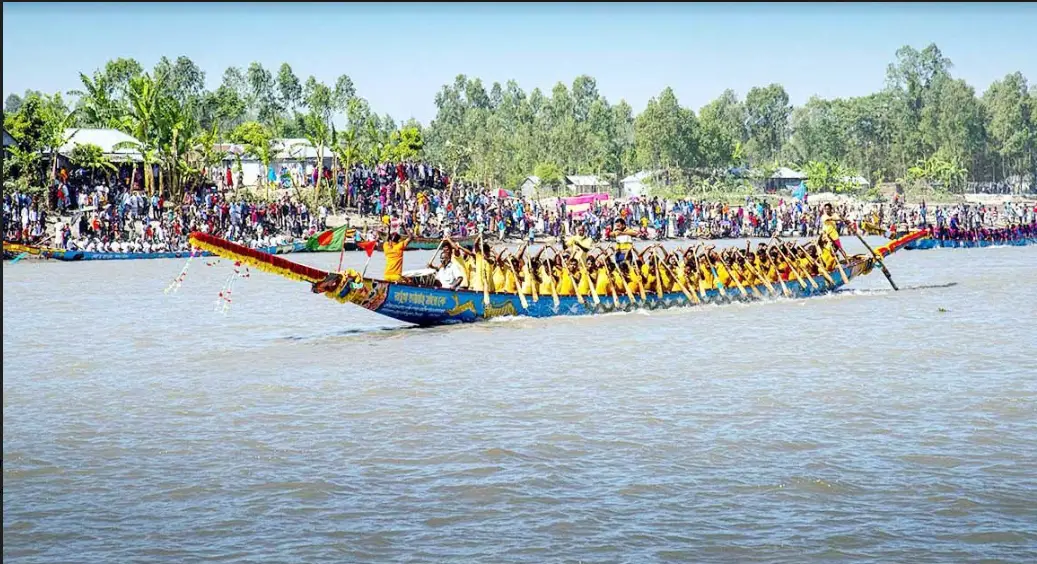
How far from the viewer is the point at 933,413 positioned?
1323 cm

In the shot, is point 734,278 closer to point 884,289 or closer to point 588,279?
point 588,279

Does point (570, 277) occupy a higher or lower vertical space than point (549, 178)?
lower

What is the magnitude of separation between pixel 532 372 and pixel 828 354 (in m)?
4.92

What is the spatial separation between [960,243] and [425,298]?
127ft

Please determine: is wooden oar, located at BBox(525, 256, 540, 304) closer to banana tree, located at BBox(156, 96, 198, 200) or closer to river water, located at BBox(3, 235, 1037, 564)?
river water, located at BBox(3, 235, 1037, 564)

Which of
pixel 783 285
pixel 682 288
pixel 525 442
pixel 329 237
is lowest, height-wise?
pixel 525 442

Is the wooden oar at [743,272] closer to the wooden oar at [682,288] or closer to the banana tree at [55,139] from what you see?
the wooden oar at [682,288]

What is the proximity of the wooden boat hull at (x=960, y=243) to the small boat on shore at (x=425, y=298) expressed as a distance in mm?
27512

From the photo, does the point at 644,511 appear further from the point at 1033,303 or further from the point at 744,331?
the point at 1033,303

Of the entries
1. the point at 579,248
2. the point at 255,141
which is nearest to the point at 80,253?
the point at 255,141

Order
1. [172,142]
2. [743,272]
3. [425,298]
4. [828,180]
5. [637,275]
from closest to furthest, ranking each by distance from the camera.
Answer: [425,298], [637,275], [743,272], [172,142], [828,180]

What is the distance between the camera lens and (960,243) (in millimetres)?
52656

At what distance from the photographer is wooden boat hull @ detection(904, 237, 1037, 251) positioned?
170ft

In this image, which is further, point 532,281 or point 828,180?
point 828,180
